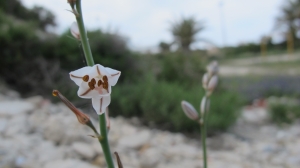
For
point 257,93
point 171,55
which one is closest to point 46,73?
point 171,55

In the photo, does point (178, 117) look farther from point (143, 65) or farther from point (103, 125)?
point (103, 125)

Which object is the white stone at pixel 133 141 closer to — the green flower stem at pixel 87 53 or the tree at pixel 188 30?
the green flower stem at pixel 87 53

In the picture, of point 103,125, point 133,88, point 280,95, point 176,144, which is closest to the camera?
point 103,125

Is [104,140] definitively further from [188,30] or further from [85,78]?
[188,30]

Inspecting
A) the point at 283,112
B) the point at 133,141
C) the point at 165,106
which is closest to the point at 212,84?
the point at 133,141

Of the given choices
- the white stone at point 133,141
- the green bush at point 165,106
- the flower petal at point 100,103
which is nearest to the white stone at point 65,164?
the white stone at point 133,141

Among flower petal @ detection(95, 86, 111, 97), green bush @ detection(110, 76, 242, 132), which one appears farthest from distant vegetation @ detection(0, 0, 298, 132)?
flower petal @ detection(95, 86, 111, 97)

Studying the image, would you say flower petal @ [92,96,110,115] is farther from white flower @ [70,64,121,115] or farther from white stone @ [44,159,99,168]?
white stone @ [44,159,99,168]
